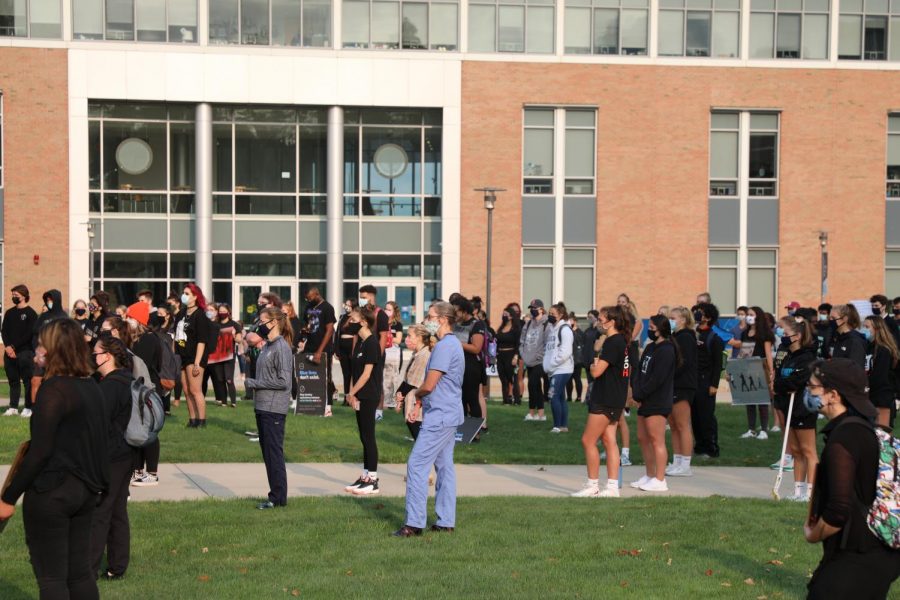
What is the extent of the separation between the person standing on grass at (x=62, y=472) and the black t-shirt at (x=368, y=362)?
5.42m

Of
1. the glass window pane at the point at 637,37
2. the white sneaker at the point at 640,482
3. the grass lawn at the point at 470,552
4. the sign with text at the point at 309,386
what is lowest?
the white sneaker at the point at 640,482

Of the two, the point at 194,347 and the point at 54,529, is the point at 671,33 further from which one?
the point at 54,529

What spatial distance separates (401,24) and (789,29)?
12719mm

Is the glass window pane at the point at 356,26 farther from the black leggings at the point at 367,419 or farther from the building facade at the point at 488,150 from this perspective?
the black leggings at the point at 367,419

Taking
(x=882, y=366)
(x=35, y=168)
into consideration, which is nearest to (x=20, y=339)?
(x=882, y=366)

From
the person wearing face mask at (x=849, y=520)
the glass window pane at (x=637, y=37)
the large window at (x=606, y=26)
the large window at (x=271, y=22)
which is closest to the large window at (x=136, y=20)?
the large window at (x=271, y=22)

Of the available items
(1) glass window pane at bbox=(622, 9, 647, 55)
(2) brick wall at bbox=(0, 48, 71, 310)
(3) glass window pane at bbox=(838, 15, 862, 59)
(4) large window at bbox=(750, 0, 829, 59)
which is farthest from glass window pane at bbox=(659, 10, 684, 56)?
(2) brick wall at bbox=(0, 48, 71, 310)

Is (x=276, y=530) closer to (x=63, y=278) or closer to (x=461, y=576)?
(x=461, y=576)

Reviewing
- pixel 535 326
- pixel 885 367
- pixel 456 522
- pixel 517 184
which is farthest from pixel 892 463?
pixel 517 184

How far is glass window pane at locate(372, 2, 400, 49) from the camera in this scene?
3769 cm

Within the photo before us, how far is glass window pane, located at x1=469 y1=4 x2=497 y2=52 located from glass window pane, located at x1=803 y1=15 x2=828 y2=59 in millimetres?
10273

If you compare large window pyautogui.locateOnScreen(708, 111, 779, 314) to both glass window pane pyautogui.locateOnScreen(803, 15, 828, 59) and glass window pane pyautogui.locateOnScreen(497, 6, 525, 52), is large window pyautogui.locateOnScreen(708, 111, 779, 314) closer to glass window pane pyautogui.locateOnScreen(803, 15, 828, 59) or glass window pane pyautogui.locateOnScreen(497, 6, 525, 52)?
glass window pane pyautogui.locateOnScreen(803, 15, 828, 59)

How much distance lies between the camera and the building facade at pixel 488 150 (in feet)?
122

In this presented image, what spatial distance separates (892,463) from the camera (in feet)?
17.8
